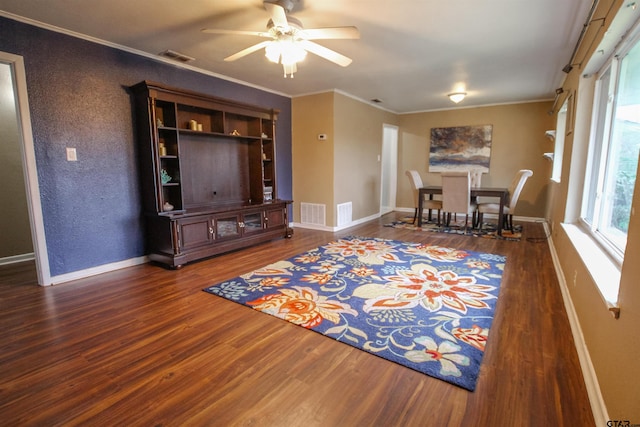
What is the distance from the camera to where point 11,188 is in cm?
395

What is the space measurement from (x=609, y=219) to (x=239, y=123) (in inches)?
176

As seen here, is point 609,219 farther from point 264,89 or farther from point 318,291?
point 264,89

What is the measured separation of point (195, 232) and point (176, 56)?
2.14m

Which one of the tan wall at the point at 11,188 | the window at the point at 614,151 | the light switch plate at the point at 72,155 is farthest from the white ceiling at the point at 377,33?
the tan wall at the point at 11,188

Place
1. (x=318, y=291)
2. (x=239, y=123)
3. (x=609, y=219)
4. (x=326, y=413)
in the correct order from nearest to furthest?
(x=326, y=413) < (x=609, y=219) < (x=318, y=291) < (x=239, y=123)

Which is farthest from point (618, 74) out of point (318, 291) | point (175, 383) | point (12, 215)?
point (12, 215)

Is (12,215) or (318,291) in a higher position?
(12,215)

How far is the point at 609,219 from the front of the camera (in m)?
2.37

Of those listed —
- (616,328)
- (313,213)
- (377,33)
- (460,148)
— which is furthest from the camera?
(460,148)

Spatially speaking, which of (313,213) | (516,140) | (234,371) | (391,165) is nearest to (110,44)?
(234,371)

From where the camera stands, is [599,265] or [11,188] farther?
[11,188]

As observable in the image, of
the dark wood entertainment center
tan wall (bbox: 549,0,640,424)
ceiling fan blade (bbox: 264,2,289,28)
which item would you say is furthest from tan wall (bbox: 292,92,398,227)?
tan wall (bbox: 549,0,640,424)

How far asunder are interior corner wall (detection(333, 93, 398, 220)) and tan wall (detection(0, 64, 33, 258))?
4.44m

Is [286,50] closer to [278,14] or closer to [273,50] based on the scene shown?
[273,50]
